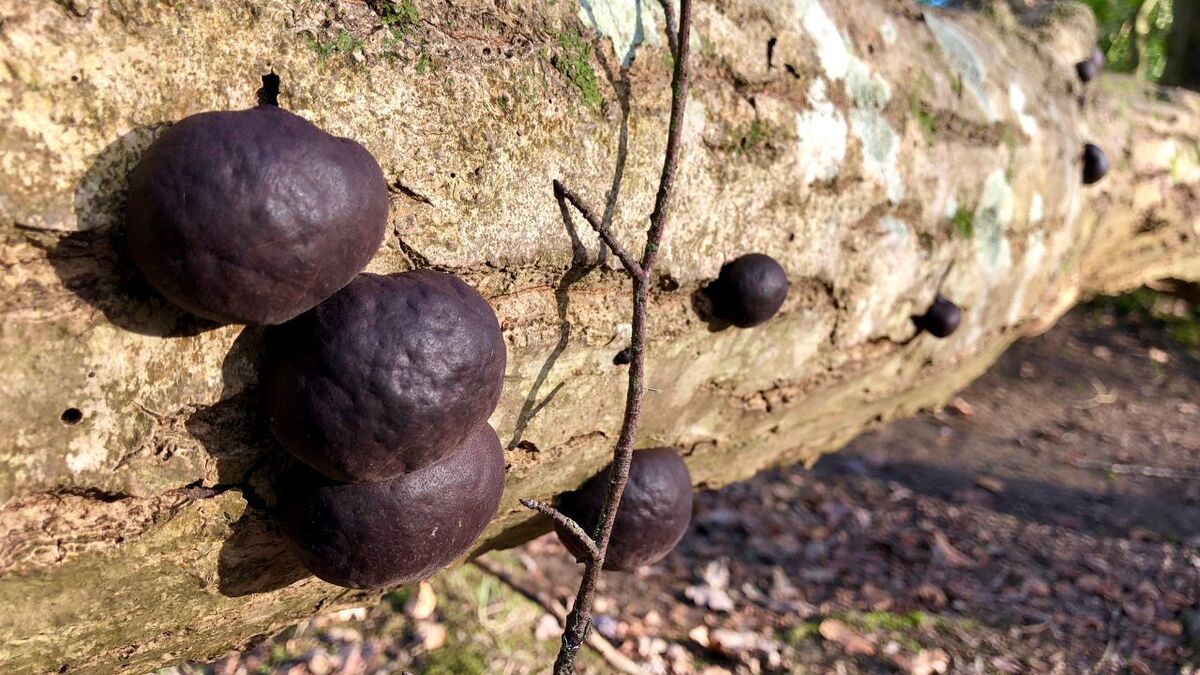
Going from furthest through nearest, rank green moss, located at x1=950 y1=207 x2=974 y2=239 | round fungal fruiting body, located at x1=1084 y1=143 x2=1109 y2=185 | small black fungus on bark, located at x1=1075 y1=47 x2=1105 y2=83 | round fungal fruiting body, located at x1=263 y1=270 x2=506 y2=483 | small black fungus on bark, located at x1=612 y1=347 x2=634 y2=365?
small black fungus on bark, located at x1=1075 y1=47 x2=1105 y2=83 < round fungal fruiting body, located at x1=1084 y1=143 x2=1109 y2=185 < green moss, located at x1=950 y1=207 x2=974 y2=239 < small black fungus on bark, located at x1=612 y1=347 x2=634 y2=365 < round fungal fruiting body, located at x1=263 y1=270 x2=506 y2=483

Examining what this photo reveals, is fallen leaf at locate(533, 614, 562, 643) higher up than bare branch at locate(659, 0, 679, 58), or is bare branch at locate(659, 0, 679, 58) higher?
bare branch at locate(659, 0, 679, 58)

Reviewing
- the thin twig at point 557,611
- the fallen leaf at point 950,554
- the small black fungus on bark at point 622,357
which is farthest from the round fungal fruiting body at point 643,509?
the fallen leaf at point 950,554

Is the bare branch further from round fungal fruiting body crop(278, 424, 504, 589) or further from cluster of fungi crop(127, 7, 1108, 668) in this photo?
round fungal fruiting body crop(278, 424, 504, 589)

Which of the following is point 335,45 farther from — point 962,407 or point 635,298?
point 962,407

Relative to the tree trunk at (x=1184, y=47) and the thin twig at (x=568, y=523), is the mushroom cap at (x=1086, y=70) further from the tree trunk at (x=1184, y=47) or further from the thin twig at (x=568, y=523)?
the tree trunk at (x=1184, y=47)

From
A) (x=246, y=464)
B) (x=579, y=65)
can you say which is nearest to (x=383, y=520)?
(x=246, y=464)

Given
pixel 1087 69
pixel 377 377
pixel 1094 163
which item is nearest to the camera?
pixel 377 377

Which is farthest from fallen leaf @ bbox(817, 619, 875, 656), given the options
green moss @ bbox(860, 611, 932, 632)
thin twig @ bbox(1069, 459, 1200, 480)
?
thin twig @ bbox(1069, 459, 1200, 480)
